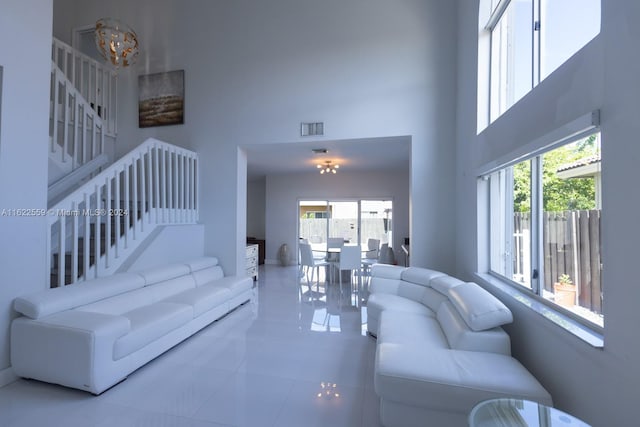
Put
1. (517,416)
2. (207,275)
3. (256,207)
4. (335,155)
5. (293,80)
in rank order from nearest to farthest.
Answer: (517,416), (207,275), (293,80), (335,155), (256,207)

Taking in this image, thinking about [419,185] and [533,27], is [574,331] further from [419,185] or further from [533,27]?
[419,185]

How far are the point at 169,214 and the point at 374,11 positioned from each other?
14.1 feet

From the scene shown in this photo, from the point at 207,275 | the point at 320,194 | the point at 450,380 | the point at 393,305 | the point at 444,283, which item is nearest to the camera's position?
the point at 450,380

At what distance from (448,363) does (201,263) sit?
375 cm

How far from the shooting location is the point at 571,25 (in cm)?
188

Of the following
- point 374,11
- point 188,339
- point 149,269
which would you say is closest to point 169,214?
point 149,269

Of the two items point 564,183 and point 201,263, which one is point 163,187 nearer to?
point 201,263

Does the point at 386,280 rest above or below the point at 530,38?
below

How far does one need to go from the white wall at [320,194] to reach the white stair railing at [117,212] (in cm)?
399

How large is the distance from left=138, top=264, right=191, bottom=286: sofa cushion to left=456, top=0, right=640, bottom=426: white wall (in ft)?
12.4

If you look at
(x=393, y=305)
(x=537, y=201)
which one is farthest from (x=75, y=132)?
(x=537, y=201)

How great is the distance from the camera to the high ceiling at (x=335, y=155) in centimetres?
480

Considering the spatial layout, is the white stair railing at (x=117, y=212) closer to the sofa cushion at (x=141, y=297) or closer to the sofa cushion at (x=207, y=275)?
the sofa cushion at (x=141, y=297)

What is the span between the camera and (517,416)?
1.29m
